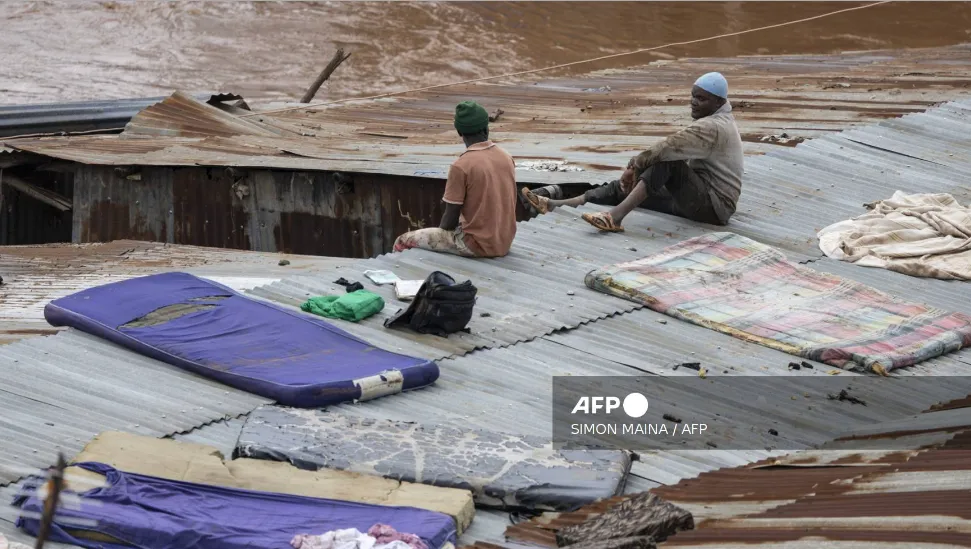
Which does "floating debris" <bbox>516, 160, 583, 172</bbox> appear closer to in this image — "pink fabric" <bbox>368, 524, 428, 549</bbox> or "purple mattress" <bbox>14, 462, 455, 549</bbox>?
"purple mattress" <bbox>14, 462, 455, 549</bbox>

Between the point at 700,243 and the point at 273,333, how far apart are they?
3.83 meters

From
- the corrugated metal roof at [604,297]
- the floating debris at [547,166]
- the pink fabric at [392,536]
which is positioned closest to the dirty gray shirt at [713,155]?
the corrugated metal roof at [604,297]

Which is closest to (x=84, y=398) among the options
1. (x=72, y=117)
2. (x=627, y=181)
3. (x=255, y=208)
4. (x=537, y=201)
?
(x=537, y=201)

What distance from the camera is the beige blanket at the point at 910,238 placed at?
9.64 meters

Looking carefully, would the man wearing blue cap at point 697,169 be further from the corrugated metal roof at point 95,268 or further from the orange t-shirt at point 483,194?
the corrugated metal roof at point 95,268

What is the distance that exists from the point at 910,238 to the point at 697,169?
70.2 inches

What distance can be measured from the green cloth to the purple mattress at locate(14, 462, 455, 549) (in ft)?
8.55

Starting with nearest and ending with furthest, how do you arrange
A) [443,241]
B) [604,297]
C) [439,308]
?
[439,308], [604,297], [443,241]

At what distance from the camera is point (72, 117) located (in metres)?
16.7

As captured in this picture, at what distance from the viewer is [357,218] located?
44.0 feet

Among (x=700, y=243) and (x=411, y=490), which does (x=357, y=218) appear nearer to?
(x=700, y=243)

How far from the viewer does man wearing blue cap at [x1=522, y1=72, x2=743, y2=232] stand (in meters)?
9.93

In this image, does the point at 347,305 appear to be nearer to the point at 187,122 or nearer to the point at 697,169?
the point at 697,169

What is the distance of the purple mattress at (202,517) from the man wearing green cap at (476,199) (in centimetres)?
402
